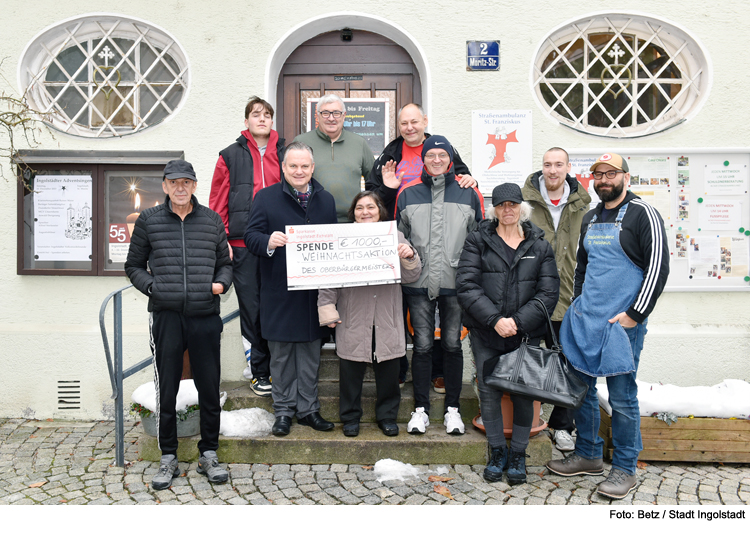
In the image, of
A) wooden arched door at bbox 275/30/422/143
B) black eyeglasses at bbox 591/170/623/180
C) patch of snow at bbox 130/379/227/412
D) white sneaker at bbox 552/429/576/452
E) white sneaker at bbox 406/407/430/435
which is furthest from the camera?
wooden arched door at bbox 275/30/422/143

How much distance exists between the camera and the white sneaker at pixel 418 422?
3830 millimetres

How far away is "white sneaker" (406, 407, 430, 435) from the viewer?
3.83 metres

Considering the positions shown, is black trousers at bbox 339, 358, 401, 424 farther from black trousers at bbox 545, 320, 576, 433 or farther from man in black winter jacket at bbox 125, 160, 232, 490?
black trousers at bbox 545, 320, 576, 433

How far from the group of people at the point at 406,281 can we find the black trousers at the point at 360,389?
0.01 meters

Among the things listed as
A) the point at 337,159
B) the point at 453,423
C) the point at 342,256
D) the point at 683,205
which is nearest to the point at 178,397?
the point at 342,256

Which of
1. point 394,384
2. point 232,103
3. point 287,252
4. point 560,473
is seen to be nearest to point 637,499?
point 560,473

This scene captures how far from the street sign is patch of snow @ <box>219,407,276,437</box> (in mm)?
3591

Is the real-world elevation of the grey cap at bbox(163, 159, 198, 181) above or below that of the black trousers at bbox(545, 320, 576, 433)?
above

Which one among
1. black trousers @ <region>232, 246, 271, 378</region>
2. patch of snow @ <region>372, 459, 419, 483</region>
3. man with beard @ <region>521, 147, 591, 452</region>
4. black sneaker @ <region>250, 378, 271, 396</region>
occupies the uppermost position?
man with beard @ <region>521, 147, 591, 452</region>

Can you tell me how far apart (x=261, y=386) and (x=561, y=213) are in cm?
271

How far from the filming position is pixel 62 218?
16.9 ft

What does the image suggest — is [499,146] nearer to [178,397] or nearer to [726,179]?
[726,179]

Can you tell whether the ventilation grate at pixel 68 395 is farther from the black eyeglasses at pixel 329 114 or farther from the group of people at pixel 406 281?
the black eyeglasses at pixel 329 114

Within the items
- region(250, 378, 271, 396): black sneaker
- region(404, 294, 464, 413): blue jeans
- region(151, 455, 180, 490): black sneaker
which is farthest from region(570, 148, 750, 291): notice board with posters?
region(151, 455, 180, 490): black sneaker
